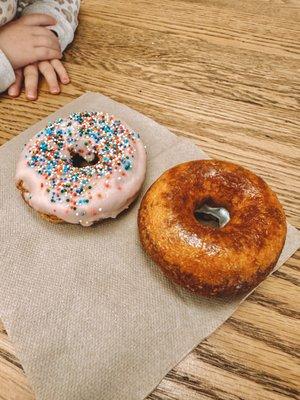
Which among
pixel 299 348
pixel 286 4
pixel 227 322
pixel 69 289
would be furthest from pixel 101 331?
pixel 286 4

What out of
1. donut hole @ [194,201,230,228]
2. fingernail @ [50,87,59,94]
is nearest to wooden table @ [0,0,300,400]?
fingernail @ [50,87,59,94]

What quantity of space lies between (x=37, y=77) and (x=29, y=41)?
11cm

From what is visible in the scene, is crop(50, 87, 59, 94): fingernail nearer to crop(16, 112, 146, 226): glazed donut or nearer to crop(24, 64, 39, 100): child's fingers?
crop(24, 64, 39, 100): child's fingers

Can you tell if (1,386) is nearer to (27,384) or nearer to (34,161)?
(27,384)

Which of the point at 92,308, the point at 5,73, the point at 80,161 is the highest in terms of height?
the point at 5,73

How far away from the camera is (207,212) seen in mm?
881

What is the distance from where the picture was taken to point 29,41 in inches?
47.6

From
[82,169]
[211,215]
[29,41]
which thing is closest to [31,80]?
[29,41]

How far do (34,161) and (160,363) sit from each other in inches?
19.1

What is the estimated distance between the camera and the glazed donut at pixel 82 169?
0.84m

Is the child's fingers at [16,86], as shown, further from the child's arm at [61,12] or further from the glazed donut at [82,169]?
the glazed donut at [82,169]

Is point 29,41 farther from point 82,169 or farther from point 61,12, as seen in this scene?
point 82,169

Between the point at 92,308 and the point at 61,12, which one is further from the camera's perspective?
the point at 61,12

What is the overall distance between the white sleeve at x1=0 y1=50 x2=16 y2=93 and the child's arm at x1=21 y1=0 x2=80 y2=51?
202mm
